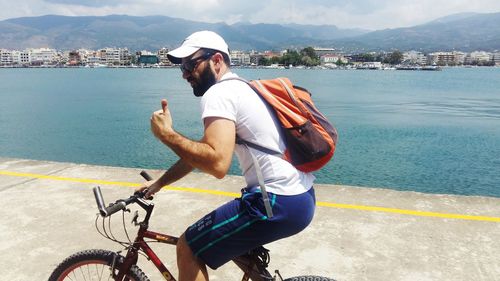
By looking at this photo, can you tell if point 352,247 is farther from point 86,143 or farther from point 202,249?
point 86,143

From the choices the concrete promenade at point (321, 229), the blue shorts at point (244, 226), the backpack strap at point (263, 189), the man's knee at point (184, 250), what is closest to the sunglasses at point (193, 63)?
the backpack strap at point (263, 189)

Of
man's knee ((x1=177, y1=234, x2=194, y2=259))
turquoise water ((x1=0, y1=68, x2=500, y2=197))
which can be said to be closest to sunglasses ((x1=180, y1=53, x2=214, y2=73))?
man's knee ((x1=177, y1=234, x2=194, y2=259))

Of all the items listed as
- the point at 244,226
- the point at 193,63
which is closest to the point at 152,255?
the point at 244,226

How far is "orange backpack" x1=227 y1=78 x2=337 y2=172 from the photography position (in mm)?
2039

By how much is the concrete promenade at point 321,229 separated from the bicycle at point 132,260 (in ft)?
3.71

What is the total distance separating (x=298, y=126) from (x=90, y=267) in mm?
1623

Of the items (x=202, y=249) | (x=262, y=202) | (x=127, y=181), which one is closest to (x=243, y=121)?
(x=262, y=202)

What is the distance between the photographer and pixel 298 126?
2037 mm

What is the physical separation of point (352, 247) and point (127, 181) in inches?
142

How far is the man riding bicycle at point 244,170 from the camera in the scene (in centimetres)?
193

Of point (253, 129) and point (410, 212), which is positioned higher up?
point (253, 129)

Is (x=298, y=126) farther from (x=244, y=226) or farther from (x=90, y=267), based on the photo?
(x=90, y=267)

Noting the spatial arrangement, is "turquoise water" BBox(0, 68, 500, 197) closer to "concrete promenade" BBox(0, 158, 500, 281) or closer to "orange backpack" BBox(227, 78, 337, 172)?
"concrete promenade" BBox(0, 158, 500, 281)

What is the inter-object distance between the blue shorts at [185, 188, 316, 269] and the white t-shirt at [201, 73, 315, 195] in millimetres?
60
